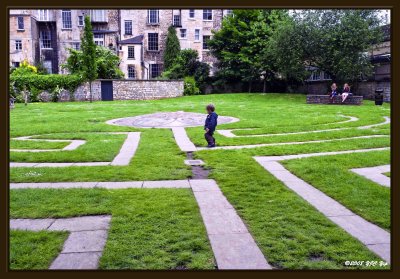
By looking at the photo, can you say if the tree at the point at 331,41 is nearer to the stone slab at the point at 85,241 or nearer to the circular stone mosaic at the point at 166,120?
the circular stone mosaic at the point at 166,120

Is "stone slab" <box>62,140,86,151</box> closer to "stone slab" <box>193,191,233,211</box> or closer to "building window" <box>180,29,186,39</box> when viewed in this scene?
"stone slab" <box>193,191,233,211</box>

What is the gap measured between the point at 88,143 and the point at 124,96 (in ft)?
88.3

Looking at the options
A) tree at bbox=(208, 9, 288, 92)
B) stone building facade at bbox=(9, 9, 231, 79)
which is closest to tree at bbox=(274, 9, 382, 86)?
tree at bbox=(208, 9, 288, 92)

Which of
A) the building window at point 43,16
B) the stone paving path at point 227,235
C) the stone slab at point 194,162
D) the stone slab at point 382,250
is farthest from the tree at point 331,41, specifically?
the building window at point 43,16

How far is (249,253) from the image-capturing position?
4250 mm

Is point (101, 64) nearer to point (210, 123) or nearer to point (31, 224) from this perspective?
point (210, 123)

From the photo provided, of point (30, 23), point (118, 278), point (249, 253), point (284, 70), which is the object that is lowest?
point (249, 253)

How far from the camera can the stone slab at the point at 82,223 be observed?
5.07 m

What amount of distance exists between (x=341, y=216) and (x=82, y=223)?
3.71 m

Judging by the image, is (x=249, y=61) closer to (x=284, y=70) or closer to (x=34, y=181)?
(x=284, y=70)

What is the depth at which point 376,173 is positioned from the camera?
790 centimetres

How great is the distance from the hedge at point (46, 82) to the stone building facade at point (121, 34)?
1438 centimetres

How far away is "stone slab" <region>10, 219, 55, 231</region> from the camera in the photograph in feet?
16.6

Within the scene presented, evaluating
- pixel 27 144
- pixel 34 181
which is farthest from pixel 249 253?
pixel 27 144
